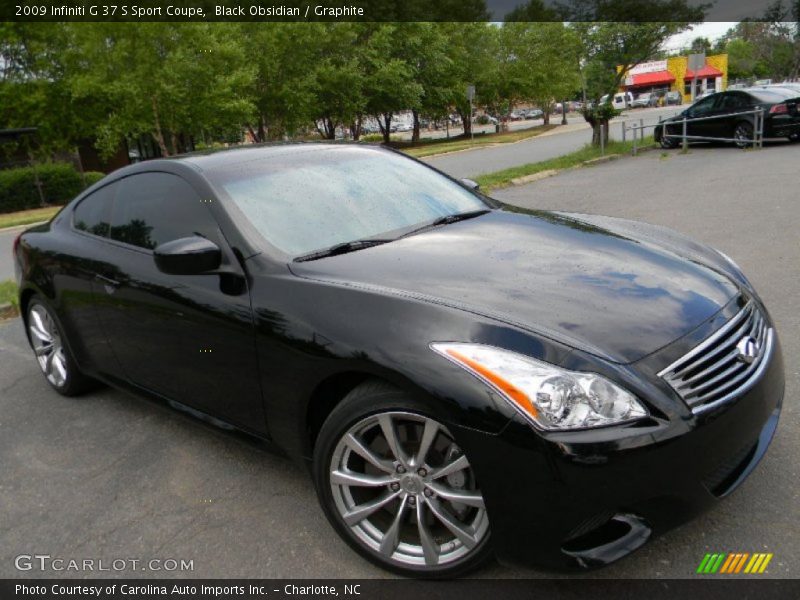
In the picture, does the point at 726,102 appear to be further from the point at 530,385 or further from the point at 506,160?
the point at 530,385

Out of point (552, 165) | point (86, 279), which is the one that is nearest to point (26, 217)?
point (552, 165)

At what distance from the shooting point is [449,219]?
3443mm

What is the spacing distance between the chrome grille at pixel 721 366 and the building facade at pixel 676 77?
71.8 m

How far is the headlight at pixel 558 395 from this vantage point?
202 centimetres

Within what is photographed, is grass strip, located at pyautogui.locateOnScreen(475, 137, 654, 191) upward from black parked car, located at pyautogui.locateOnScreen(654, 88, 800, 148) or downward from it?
downward

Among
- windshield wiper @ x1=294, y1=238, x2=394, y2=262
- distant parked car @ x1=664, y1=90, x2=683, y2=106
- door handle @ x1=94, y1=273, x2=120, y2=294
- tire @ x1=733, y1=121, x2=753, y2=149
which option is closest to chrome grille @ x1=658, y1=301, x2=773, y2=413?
windshield wiper @ x1=294, y1=238, x2=394, y2=262

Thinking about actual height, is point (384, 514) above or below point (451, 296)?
below

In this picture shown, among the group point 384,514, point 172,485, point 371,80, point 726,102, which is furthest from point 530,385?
point 371,80

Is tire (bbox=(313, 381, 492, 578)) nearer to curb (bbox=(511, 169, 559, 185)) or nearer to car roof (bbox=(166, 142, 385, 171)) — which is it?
car roof (bbox=(166, 142, 385, 171))

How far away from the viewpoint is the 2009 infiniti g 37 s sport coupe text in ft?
6.73

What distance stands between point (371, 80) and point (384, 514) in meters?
37.5

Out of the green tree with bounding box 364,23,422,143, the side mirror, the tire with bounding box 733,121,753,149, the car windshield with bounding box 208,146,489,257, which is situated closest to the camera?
the side mirror

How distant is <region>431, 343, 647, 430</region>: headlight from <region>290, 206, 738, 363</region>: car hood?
4.9 inches

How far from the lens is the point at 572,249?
9.66 ft
